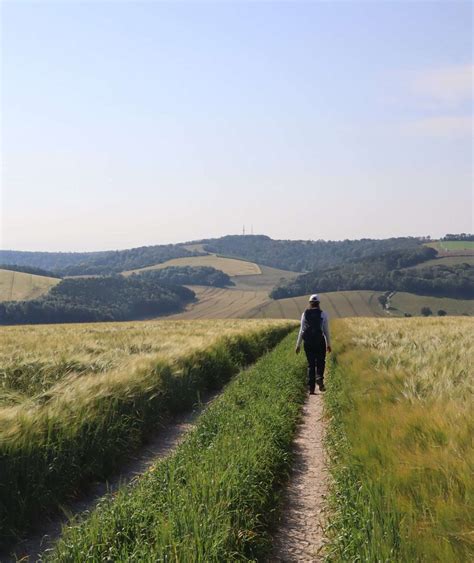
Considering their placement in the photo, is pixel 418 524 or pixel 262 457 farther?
pixel 262 457

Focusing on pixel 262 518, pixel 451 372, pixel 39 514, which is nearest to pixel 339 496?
pixel 262 518

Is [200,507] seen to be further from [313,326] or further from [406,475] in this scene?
[313,326]

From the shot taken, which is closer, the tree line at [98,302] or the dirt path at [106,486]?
the dirt path at [106,486]

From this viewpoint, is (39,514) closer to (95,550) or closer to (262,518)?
(95,550)

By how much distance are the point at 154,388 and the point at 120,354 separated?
3.86m

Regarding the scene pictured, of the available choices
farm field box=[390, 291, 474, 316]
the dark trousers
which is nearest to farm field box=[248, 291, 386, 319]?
farm field box=[390, 291, 474, 316]

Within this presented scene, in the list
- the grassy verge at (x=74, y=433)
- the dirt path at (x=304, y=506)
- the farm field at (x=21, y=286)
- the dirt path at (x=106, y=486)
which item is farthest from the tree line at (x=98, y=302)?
the dirt path at (x=304, y=506)

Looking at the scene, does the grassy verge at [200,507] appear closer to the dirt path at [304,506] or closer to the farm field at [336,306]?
the dirt path at [304,506]

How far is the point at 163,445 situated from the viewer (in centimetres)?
807

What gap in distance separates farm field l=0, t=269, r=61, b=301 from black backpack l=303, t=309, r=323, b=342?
12365 centimetres

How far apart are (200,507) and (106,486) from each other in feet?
8.66

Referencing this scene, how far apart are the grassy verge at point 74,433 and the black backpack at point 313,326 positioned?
373 cm

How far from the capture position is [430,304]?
122625mm

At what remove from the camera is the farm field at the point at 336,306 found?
115500mm
